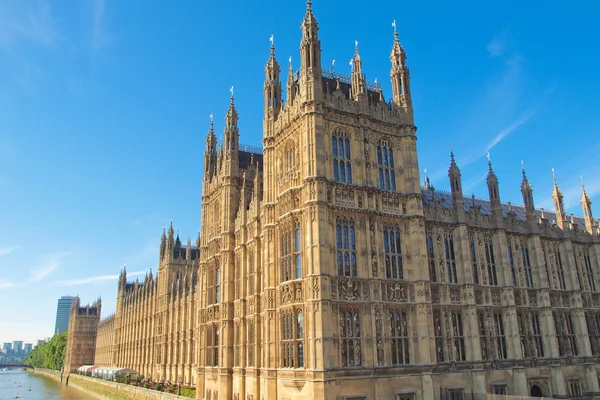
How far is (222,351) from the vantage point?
47.7 meters

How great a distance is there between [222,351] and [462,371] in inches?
841

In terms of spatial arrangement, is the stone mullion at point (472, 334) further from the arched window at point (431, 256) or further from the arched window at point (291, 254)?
the arched window at point (291, 254)

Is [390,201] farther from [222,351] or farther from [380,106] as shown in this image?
[222,351]

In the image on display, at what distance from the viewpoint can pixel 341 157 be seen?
3872 cm

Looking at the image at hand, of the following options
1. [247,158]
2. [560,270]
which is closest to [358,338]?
[560,270]

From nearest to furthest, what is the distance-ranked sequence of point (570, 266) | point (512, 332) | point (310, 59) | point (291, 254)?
point (291, 254), point (310, 59), point (512, 332), point (570, 266)

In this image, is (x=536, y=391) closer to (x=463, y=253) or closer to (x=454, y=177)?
(x=463, y=253)

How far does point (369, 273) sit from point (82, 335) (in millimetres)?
176480

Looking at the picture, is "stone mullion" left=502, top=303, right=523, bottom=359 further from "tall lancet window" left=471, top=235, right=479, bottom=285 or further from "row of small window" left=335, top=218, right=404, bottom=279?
"row of small window" left=335, top=218, right=404, bottom=279

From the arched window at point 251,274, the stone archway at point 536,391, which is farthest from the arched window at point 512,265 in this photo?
the arched window at point 251,274

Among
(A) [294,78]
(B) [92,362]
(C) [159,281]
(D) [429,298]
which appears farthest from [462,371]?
(B) [92,362]

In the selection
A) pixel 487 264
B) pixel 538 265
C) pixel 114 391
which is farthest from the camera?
pixel 114 391

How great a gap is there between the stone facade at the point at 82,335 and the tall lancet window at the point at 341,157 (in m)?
169

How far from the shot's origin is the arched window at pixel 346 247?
118 feet
